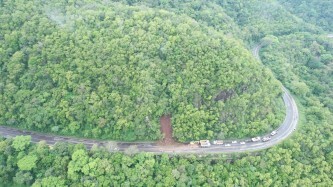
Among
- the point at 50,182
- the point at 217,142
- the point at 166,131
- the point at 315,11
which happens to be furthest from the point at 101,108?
the point at 315,11

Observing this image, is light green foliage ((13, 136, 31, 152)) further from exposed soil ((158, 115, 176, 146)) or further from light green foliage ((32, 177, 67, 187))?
exposed soil ((158, 115, 176, 146))

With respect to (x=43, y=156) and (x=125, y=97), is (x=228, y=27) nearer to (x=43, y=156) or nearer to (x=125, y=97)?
(x=125, y=97)

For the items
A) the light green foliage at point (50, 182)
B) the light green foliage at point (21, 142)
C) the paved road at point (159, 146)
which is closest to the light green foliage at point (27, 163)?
the light green foliage at point (21, 142)

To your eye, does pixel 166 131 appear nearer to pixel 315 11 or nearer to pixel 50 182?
pixel 50 182

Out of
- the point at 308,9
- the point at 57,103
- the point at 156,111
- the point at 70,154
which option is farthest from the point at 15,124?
the point at 308,9

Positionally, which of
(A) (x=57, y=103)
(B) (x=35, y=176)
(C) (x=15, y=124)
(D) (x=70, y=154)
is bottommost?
(B) (x=35, y=176)

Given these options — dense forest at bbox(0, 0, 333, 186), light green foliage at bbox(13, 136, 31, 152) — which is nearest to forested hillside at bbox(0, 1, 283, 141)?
dense forest at bbox(0, 0, 333, 186)
